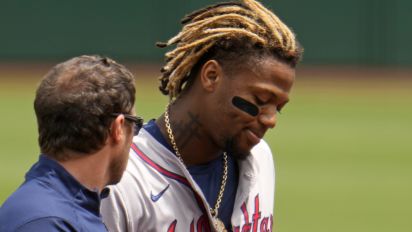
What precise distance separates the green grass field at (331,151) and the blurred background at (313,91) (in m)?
0.02

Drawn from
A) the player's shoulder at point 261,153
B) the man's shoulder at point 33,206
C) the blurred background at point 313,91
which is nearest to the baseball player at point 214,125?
the player's shoulder at point 261,153

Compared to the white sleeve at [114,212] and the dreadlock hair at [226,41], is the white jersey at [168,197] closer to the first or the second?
the white sleeve at [114,212]

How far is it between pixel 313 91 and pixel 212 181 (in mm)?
14380

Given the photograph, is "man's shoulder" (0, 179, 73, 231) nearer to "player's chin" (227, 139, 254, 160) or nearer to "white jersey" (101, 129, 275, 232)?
"white jersey" (101, 129, 275, 232)

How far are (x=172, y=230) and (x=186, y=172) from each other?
25 centimetres

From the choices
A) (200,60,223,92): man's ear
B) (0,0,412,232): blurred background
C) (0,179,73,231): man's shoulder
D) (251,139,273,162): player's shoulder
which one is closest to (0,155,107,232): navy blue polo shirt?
(0,179,73,231): man's shoulder

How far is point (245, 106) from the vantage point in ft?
13.0

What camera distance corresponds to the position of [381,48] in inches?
841

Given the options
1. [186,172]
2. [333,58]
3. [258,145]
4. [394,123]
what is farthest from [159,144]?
[333,58]

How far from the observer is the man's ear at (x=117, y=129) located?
3121 mm

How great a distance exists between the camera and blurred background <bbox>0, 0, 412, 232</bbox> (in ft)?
32.7

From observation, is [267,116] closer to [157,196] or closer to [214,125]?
[214,125]

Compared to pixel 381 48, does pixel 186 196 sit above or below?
below

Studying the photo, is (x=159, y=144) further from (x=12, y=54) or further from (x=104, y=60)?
(x=12, y=54)
